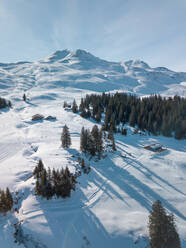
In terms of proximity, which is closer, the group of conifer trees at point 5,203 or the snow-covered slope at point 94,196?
the snow-covered slope at point 94,196

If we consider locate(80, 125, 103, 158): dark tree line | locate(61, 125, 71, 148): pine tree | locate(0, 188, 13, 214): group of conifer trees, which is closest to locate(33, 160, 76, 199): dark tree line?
locate(0, 188, 13, 214): group of conifer trees

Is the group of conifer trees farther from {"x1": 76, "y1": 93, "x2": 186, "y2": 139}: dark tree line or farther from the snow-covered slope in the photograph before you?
{"x1": 76, "y1": 93, "x2": 186, "y2": 139}: dark tree line

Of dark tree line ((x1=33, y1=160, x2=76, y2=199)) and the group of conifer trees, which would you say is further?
dark tree line ((x1=33, y1=160, x2=76, y2=199))

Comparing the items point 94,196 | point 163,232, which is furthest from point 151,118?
point 163,232

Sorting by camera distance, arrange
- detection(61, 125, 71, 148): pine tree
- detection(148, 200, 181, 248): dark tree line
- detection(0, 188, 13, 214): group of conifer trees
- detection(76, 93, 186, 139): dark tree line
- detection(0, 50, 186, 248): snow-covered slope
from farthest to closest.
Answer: detection(76, 93, 186, 139): dark tree line
detection(61, 125, 71, 148): pine tree
detection(0, 188, 13, 214): group of conifer trees
detection(0, 50, 186, 248): snow-covered slope
detection(148, 200, 181, 248): dark tree line

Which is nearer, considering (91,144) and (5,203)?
(5,203)

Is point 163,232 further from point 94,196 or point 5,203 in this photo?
point 5,203

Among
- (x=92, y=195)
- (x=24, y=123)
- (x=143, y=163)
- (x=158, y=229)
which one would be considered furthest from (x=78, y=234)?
(x=24, y=123)

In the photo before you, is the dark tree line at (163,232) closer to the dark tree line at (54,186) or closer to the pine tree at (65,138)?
the dark tree line at (54,186)

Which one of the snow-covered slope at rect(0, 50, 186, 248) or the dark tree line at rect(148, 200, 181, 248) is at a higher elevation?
the dark tree line at rect(148, 200, 181, 248)

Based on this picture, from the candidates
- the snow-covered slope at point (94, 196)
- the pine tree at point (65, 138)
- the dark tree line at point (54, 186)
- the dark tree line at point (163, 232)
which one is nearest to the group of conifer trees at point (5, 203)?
the snow-covered slope at point (94, 196)

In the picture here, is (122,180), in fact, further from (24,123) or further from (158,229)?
(24,123)
